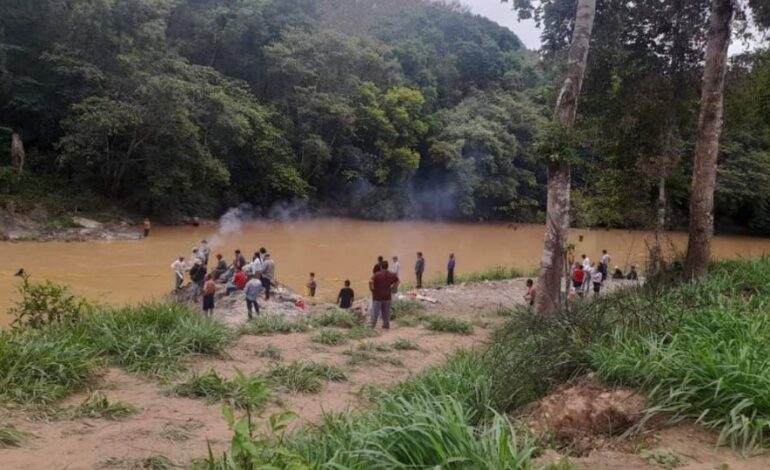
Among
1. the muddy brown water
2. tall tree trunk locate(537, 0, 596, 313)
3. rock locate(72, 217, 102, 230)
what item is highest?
tall tree trunk locate(537, 0, 596, 313)

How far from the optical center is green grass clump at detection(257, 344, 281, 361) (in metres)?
8.20

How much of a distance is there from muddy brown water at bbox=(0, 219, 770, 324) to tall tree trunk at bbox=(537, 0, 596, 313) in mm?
4687

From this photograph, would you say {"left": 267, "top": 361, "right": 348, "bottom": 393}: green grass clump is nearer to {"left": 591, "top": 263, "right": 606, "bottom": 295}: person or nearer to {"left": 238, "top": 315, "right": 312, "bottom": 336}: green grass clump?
{"left": 238, "top": 315, "right": 312, "bottom": 336}: green grass clump

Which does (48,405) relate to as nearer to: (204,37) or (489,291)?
(489,291)

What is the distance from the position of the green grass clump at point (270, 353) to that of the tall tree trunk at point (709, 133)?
21.4 feet

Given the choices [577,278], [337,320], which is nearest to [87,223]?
[337,320]

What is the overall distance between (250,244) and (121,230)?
586 centimetres

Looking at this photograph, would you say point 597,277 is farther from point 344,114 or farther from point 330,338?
point 344,114

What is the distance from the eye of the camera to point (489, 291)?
1841 cm

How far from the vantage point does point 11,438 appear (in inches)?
186

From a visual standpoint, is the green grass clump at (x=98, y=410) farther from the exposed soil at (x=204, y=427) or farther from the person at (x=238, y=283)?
the person at (x=238, y=283)

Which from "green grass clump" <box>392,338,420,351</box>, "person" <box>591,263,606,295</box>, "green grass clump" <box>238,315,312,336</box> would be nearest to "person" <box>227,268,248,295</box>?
"green grass clump" <box>238,315,312,336</box>

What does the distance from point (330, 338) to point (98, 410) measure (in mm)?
4554

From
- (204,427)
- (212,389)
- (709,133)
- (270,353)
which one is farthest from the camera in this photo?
(709,133)
